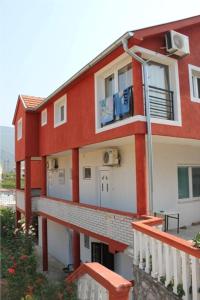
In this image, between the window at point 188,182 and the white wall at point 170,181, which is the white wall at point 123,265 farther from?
the window at point 188,182

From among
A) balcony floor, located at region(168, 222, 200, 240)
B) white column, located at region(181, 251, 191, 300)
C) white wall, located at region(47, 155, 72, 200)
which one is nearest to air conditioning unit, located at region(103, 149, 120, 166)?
balcony floor, located at region(168, 222, 200, 240)

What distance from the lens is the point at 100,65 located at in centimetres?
1041

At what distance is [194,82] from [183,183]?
4214 millimetres

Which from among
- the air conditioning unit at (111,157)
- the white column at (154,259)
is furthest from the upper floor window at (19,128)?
the white column at (154,259)

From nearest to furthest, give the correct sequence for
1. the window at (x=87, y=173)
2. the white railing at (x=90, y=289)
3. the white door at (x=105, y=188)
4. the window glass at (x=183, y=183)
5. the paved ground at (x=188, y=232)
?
the white railing at (x=90, y=289), the paved ground at (x=188, y=232), the window glass at (x=183, y=183), the white door at (x=105, y=188), the window at (x=87, y=173)

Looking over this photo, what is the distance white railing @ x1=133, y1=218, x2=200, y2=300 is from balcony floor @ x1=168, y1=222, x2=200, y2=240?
3.65 m

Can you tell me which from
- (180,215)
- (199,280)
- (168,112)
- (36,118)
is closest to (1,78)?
(199,280)

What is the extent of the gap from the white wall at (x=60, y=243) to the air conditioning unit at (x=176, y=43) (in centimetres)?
1260

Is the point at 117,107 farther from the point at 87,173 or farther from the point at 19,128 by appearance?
the point at 19,128

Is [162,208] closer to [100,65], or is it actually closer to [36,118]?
[100,65]

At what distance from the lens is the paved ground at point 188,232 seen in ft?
32.3

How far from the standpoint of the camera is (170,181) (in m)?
11.8

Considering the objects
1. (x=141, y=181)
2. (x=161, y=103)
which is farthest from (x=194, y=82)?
(x=141, y=181)

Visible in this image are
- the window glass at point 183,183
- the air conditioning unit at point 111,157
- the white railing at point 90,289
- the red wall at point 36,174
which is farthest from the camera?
the red wall at point 36,174
